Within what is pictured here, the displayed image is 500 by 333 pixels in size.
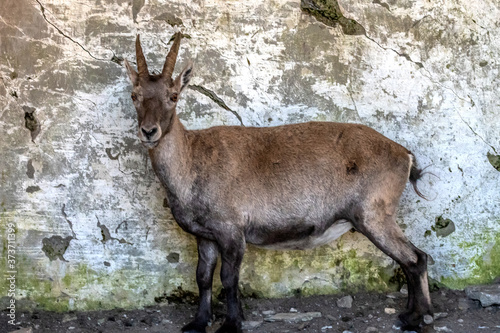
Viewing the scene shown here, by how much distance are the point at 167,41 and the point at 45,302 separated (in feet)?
9.09

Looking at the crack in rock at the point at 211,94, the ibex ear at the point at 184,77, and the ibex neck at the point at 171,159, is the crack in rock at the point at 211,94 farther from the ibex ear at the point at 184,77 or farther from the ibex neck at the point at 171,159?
the ibex neck at the point at 171,159

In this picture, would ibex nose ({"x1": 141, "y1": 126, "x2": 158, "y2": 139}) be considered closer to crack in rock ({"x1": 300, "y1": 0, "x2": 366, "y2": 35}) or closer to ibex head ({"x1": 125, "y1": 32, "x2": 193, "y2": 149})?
ibex head ({"x1": 125, "y1": 32, "x2": 193, "y2": 149})

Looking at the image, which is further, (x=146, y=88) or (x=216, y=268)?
(x=216, y=268)

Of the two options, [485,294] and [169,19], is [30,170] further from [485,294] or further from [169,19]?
[485,294]

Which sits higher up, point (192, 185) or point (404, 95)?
point (404, 95)

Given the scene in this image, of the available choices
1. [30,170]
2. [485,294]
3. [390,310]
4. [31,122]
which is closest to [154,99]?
[31,122]

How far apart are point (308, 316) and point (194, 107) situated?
2.25 metres


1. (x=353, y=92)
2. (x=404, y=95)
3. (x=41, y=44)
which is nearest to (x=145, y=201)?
(x=41, y=44)

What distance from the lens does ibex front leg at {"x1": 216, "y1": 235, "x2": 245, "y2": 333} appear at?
15.9ft

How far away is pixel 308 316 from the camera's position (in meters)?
5.34

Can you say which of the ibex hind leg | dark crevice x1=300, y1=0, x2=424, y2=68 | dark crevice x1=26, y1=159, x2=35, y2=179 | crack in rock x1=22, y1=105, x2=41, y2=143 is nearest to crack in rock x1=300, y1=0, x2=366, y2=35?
dark crevice x1=300, y1=0, x2=424, y2=68

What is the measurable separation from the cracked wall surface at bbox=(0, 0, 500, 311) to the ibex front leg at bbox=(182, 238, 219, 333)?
0.44 m

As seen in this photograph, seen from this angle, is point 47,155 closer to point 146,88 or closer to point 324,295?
point 146,88

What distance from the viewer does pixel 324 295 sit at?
18.8 ft
